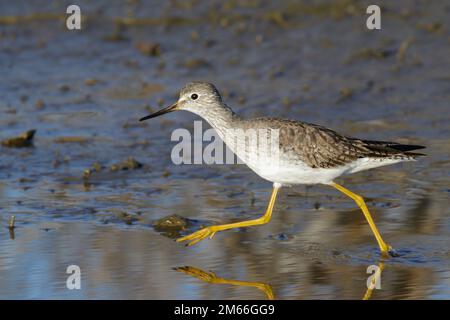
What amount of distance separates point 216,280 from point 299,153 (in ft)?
4.87

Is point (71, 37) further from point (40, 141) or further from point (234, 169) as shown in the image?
point (234, 169)

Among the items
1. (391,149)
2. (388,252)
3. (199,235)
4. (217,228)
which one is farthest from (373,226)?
(199,235)

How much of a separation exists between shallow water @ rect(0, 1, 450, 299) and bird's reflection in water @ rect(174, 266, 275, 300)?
34mm

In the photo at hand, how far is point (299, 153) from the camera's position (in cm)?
830

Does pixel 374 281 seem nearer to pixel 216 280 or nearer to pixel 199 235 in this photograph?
pixel 216 280

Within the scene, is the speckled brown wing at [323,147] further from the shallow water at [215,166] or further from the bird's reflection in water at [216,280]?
the bird's reflection in water at [216,280]

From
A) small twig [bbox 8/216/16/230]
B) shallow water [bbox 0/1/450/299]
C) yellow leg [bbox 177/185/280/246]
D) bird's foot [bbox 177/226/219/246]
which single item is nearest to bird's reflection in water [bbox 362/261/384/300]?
shallow water [bbox 0/1/450/299]

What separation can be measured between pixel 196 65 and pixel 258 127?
593cm

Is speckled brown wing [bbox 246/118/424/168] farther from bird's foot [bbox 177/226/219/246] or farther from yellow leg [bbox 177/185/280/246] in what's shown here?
bird's foot [bbox 177/226/219/246]

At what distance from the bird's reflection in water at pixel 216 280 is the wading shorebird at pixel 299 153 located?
2.22 feet

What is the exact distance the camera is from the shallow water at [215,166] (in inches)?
302

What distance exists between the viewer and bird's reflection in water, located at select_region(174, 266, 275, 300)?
7.21m

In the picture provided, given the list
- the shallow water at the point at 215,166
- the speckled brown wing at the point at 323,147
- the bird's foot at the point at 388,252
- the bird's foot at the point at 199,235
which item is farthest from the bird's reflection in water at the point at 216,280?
the speckled brown wing at the point at 323,147

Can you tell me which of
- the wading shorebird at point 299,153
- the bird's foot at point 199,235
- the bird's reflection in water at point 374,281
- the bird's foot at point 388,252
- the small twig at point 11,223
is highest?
the wading shorebird at point 299,153
